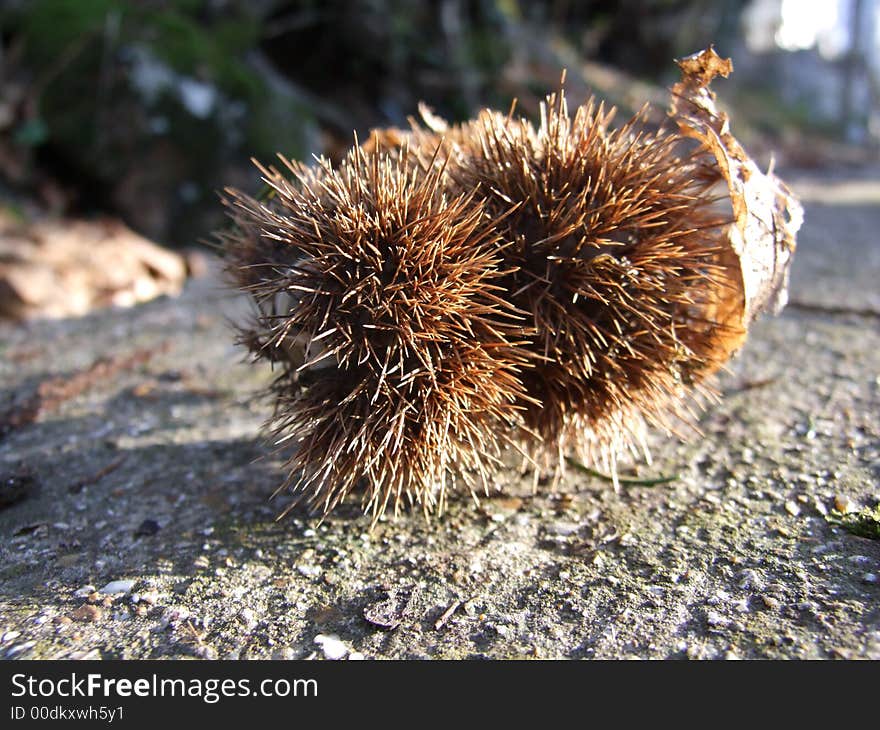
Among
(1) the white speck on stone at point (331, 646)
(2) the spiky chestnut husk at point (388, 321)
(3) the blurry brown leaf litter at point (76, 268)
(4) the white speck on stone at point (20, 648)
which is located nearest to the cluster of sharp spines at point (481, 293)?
(2) the spiky chestnut husk at point (388, 321)

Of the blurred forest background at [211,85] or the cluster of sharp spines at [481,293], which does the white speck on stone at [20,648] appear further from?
the blurred forest background at [211,85]

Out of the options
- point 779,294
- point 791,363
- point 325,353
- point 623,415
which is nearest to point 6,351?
point 325,353

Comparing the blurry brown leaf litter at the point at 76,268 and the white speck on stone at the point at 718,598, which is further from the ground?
the blurry brown leaf litter at the point at 76,268

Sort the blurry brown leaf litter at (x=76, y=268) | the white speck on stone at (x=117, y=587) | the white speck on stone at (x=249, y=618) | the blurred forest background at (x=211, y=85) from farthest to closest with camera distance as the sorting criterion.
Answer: the blurred forest background at (x=211, y=85) → the blurry brown leaf litter at (x=76, y=268) → the white speck on stone at (x=117, y=587) → the white speck on stone at (x=249, y=618)

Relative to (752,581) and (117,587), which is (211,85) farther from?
(752,581)

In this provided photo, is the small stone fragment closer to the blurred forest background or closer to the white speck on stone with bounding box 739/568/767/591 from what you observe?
the white speck on stone with bounding box 739/568/767/591

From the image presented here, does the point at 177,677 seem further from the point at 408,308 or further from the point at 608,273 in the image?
the point at 608,273
